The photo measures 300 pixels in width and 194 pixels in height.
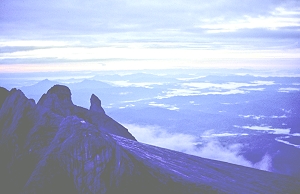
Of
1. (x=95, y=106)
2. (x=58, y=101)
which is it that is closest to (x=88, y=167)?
(x=58, y=101)

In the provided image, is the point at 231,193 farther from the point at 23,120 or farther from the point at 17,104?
the point at 17,104

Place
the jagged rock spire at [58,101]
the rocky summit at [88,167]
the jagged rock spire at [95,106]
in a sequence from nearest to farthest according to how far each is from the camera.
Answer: the rocky summit at [88,167] < the jagged rock spire at [58,101] < the jagged rock spire at [95,106]

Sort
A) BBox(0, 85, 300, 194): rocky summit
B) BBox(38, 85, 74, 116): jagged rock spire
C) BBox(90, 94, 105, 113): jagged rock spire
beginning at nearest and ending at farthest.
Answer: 1. BBox(0, 85, 300, 194): rocky summit
2. BBox(38, 85, 74, 116): jagged rock spire
3. BBox(90, 94, 105, 113): jagged rock spire

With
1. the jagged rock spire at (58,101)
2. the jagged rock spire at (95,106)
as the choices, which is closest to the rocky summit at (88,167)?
the jagged rock spire at (58,101)

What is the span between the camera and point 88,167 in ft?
53.9

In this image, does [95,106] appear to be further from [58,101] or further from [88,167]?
[88,167]

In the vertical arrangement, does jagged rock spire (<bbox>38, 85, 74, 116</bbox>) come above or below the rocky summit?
above

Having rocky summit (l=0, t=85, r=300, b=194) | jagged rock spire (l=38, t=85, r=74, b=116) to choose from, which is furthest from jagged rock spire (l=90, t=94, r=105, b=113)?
rocky summit (l=0, t=85, r=300, b=194)

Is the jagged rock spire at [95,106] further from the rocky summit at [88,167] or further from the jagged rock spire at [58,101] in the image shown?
the rocky summit at [88,167]

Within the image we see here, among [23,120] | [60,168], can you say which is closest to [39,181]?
[60,168]

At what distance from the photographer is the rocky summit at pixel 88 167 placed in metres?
16.6

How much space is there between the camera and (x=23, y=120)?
1079 inches

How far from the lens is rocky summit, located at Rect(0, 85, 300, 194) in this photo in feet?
54.3

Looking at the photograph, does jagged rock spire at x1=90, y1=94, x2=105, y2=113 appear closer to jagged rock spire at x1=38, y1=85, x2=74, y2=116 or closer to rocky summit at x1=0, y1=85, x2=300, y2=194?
jagged rock spire at x1=38, y1=85, x2=74, y2=116
